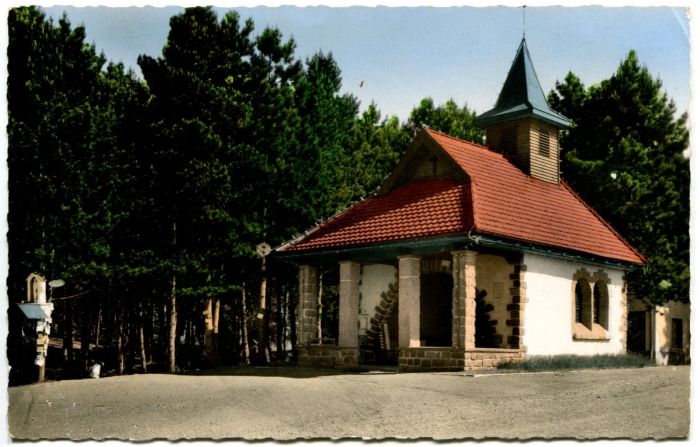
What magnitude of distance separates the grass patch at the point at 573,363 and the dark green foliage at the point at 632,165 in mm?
2169

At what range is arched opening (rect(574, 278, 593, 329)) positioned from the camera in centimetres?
2541

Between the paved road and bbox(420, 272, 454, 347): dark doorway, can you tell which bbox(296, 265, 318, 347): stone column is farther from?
the paved road

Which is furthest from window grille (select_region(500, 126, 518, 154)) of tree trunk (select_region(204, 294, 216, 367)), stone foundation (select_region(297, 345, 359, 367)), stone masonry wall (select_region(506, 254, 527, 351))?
tree trunk (select_region(204, 294, 216, 367))

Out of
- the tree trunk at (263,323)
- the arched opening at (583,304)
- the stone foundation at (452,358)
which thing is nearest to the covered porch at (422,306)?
the stone foundation at (452,358)

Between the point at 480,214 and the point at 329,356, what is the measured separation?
19.0ft

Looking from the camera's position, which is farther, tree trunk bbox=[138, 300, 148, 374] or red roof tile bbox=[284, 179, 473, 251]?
tree trunk bbox=[138, 300, 148, 374]

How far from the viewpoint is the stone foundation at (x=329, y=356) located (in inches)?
941

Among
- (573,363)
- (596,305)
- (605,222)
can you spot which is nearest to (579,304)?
(596,305)

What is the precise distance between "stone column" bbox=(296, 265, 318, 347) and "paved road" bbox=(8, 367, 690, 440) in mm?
6265

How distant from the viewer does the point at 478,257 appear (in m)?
24.1

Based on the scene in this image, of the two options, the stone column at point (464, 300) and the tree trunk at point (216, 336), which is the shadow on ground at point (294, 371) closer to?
the stone column at point (464, 300)

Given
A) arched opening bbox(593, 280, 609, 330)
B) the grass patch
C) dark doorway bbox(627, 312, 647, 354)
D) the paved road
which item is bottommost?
the paved road

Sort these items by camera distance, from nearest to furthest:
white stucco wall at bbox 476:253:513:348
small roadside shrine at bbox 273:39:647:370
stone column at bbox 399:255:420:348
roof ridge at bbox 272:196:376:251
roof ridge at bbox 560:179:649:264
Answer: small roadside shrine at bbox 273:39:647:370 < stone column at bbox 399:255:420:348 < white stucco wall at bbox 476:253:513:348 < roof ridge at bbox 272:196:376:251 < roof ridge at bbox 560:179:649:264

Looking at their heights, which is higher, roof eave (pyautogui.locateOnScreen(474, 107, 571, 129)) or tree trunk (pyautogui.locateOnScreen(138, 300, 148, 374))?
roof eave (pyautogui.locateOnScreen(474, 107, 571, 129))
